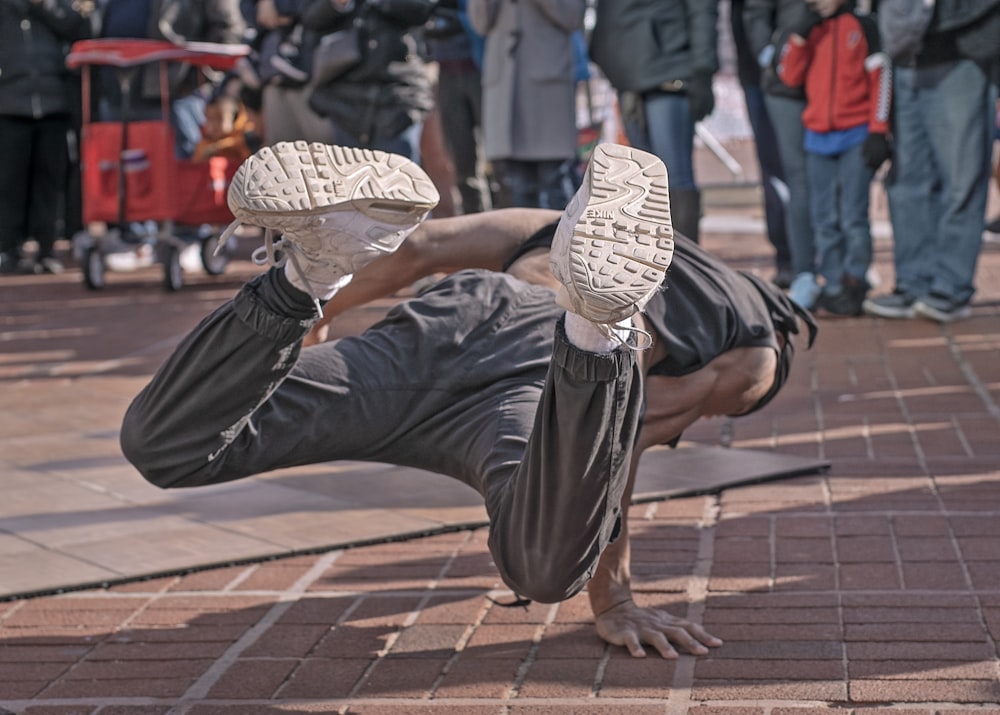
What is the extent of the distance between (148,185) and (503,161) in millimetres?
2482

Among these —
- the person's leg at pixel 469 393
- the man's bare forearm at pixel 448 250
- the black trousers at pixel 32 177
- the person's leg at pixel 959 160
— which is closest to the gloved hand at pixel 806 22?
the person's leg at pixel 959 160

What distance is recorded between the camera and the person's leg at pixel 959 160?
23.3 feet

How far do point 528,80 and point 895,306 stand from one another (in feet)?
6.66

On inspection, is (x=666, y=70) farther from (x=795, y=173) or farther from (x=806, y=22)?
(x=795, y=173)

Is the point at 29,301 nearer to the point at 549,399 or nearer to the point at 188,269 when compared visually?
the point at 188,269

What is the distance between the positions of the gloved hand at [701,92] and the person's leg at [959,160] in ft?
3.28

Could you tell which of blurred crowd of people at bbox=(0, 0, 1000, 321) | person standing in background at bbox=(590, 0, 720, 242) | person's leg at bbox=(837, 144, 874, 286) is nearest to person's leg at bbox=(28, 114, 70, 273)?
blurred crowd of people at bbox=(0, 0, 1000, 321)

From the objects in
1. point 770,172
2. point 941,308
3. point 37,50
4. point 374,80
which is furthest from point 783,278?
point 37,50

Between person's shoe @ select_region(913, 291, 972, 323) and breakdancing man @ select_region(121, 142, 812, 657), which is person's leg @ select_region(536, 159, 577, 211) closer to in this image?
person's shoe @ select_region(913, 291, 972, 323)

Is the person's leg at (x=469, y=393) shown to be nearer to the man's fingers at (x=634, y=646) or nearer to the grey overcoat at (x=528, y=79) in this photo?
the man's fingers at (x=634, y=646)

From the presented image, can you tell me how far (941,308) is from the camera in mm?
7430

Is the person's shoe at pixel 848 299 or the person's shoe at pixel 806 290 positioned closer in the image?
the person's shoe at pixel 848 299

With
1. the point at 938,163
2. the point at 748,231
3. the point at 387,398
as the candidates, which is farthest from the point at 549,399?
the point at 748,231

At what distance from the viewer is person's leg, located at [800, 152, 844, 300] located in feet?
25.3
